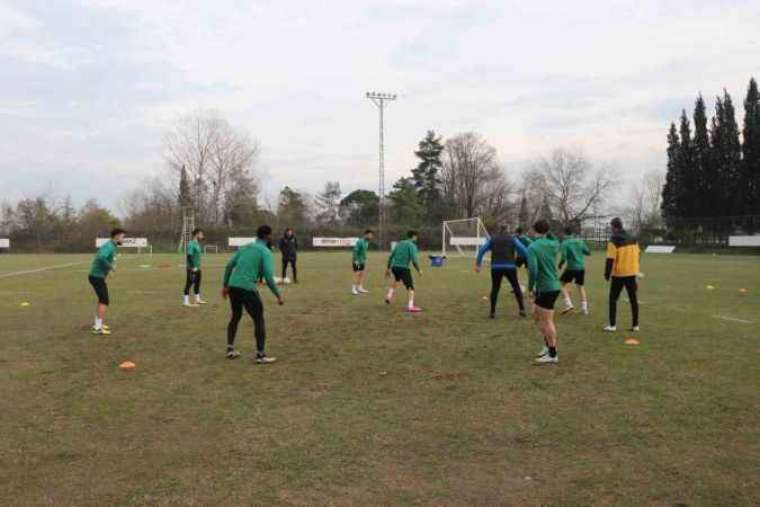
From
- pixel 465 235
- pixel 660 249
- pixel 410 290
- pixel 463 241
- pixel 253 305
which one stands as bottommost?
pixel 660 249

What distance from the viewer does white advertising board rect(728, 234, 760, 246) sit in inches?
1959

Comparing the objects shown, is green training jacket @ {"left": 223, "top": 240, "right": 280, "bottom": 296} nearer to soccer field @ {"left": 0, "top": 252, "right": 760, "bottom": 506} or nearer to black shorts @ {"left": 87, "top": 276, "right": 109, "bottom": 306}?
soccer field @ {"left": 0, "top": 252, "right": 760, "bottom": 506}

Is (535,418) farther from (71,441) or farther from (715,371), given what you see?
(71,441)

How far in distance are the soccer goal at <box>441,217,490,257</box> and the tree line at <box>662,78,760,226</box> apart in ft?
73.8

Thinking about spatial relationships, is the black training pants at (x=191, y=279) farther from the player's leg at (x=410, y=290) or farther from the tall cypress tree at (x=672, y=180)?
the tall cypress tree at (x=672, y=180)

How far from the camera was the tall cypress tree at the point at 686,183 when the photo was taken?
203ft

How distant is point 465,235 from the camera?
49.2m

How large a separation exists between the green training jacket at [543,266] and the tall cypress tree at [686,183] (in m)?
59.3

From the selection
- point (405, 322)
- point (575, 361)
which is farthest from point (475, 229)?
point (575, 361)

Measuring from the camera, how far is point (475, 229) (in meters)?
47.5

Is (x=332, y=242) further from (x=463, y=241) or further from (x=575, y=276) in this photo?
(x=575, y=276)

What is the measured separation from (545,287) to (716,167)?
59.6 metres

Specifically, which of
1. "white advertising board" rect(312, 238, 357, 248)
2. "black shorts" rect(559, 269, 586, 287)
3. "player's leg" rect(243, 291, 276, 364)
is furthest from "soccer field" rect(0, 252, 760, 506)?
"white advertising board" rect(312, 238, 357, 248)

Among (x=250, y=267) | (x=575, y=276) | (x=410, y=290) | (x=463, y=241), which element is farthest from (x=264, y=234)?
(x=463, y=241)
